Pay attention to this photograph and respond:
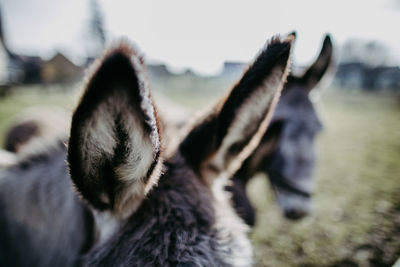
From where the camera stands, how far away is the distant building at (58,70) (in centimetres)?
3760

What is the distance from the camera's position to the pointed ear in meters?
0.97

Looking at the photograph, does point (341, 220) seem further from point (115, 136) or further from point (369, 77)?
point (369, 77)

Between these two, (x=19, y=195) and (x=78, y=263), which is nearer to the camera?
(x=78, y=263)

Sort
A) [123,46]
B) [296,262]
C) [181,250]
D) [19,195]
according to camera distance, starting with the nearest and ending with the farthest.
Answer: [123,46], [181,250], [19,195], [296,262]

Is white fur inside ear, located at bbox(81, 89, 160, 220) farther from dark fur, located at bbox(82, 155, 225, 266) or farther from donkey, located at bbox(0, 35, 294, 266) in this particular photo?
dark fur, located at bbox(82, 155, 225, 266)

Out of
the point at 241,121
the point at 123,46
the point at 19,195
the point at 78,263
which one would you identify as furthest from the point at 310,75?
the point at 19,195

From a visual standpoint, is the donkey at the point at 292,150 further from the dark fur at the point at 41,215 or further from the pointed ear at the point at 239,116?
the dark fur at the point at 41,215

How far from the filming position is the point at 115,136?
2.46 ft

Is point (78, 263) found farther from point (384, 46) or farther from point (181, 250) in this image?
point (384, 46)

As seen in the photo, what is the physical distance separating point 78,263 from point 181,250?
855 mm

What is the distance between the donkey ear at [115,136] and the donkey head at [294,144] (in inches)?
95.5

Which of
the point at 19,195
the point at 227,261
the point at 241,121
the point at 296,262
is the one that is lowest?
the point at 296,262

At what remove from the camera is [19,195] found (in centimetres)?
164

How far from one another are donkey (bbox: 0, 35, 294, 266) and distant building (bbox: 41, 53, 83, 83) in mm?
42254
